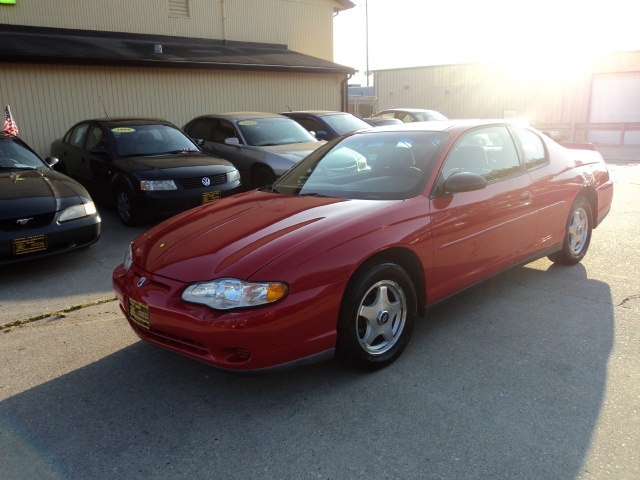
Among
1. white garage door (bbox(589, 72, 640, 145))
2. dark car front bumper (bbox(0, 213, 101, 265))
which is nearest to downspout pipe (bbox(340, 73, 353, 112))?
white garage door (bbox(589, 72, 640, 145))

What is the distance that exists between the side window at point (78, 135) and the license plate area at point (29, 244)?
4.19 metres

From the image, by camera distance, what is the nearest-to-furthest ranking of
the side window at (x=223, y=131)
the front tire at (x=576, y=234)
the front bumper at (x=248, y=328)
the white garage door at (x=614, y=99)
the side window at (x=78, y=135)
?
1. the front bumper at (x=248, y=328)
2. the front tire at (x=576, y=234)
3. the side window at (x=78, y=135)
4. the side window at (x=223, y=131)
5. the white garage door at (x=614, y=99)

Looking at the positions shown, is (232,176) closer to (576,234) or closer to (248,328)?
(576,234)

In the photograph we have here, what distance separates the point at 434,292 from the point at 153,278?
5.92 ft

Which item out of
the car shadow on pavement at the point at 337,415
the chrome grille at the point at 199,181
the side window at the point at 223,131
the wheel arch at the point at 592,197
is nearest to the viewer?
the car shadow on pavement at the point at 337,415

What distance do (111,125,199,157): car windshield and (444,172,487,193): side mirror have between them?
18.4ft

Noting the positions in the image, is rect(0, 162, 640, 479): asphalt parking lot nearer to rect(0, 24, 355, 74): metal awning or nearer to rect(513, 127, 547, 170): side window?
rect(513, 127, 547, 170): side window

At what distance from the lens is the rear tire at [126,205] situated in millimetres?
7328

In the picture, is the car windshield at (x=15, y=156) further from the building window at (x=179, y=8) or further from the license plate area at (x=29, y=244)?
the building window at (x=179, y=8)

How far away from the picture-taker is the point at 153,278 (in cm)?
320

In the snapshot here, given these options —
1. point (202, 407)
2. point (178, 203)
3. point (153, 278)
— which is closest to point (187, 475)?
point (202, 407)

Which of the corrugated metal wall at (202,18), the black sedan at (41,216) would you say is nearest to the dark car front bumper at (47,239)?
the black sedan at (41,216)

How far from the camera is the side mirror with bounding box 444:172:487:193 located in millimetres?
3682

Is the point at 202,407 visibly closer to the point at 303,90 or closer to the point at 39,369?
the point at 39,369
